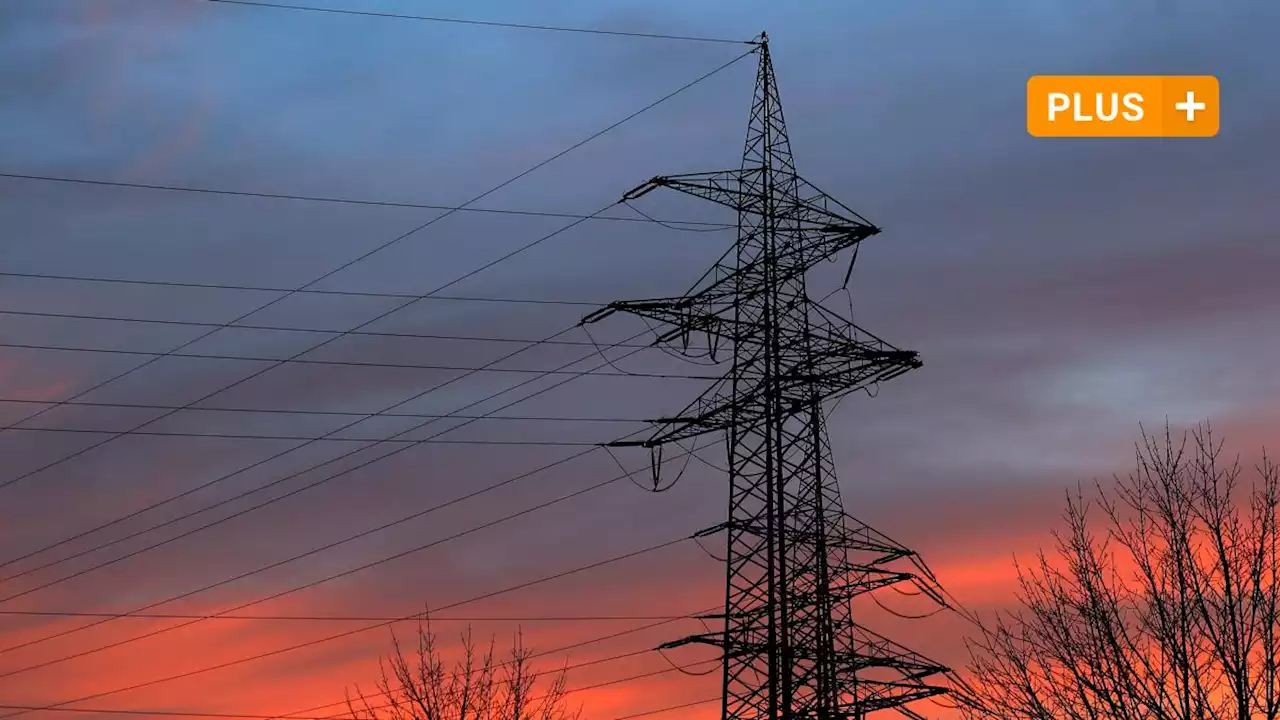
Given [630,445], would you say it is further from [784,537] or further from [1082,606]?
[1082,606]

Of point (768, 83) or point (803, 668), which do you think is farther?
point (768, 83)

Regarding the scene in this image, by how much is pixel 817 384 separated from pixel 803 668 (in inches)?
260

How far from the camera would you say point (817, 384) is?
4547cm

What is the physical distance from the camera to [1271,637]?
34.2 m

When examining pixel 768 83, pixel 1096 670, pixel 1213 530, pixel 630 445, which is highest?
pixel 768 83

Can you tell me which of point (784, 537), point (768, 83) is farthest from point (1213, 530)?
point (768, 83)

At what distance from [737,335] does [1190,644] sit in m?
14.5

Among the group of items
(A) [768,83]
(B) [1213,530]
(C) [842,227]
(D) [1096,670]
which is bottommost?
(D) [1096,670]

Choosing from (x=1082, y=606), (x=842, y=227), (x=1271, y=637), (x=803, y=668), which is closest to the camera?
(x=1271, y=637)

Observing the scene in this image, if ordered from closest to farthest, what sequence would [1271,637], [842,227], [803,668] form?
[1271,637]
[803,668]
[842,227]

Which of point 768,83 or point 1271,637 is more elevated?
point 768,83

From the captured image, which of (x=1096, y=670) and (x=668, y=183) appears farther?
(x=668, y=183)

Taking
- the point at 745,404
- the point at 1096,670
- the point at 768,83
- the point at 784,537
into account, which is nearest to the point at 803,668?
the point at 784,537

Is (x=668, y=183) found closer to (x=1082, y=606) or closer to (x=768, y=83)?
(x=768, y=83)
